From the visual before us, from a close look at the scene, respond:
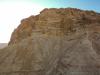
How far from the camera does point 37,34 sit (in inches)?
2000

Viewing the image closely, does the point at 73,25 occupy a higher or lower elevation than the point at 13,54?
higher

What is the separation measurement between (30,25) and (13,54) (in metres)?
10.2

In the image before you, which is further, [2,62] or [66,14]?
[66,14]

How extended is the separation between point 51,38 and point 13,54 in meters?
6.48

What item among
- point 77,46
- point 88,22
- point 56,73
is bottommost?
point 56,73

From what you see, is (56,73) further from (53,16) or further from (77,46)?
(53,16)

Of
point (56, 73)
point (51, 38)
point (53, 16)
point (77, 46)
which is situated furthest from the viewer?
point (53, 16)

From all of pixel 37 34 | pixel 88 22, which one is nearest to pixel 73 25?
pixel 88 22

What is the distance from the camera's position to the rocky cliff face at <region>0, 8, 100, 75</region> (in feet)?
141

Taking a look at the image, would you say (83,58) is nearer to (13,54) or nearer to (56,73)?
(56,73)

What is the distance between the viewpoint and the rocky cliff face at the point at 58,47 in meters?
42.8

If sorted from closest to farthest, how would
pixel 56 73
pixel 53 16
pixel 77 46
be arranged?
pixel 56 73 < pixel 77 46 < pixel 53 16

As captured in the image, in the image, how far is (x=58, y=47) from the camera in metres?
46.7

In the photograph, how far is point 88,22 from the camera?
5106 centimetres
